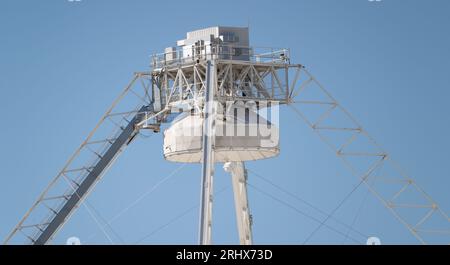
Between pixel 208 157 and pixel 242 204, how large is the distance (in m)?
12.7

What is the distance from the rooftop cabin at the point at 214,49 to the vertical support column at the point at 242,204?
872 cm

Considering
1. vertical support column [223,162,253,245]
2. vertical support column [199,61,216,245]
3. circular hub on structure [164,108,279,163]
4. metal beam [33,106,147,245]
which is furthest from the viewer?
vertical support column [223,162,253,245]

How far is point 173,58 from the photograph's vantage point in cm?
7300

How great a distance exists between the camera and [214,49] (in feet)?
235

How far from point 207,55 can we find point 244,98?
3127mm

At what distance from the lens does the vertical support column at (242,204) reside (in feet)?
258

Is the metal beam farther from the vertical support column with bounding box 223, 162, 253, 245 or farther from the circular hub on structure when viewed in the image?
the vertical support column with bounding box 223, 162, 253, 245

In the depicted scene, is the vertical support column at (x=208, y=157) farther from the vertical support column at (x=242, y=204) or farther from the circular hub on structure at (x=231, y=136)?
the vertical support column at (x=242, y=204)

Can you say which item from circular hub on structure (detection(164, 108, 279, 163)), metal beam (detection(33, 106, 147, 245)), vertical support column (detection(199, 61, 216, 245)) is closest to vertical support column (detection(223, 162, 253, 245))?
circular hub on structure (detection(164, 108, 279, 163))

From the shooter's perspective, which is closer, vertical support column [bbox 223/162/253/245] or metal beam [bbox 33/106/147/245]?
metal beam [bbox 33/106/147/245]

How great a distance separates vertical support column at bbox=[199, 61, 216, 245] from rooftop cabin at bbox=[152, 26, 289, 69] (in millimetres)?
2140

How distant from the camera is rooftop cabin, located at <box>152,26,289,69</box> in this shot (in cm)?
7169
